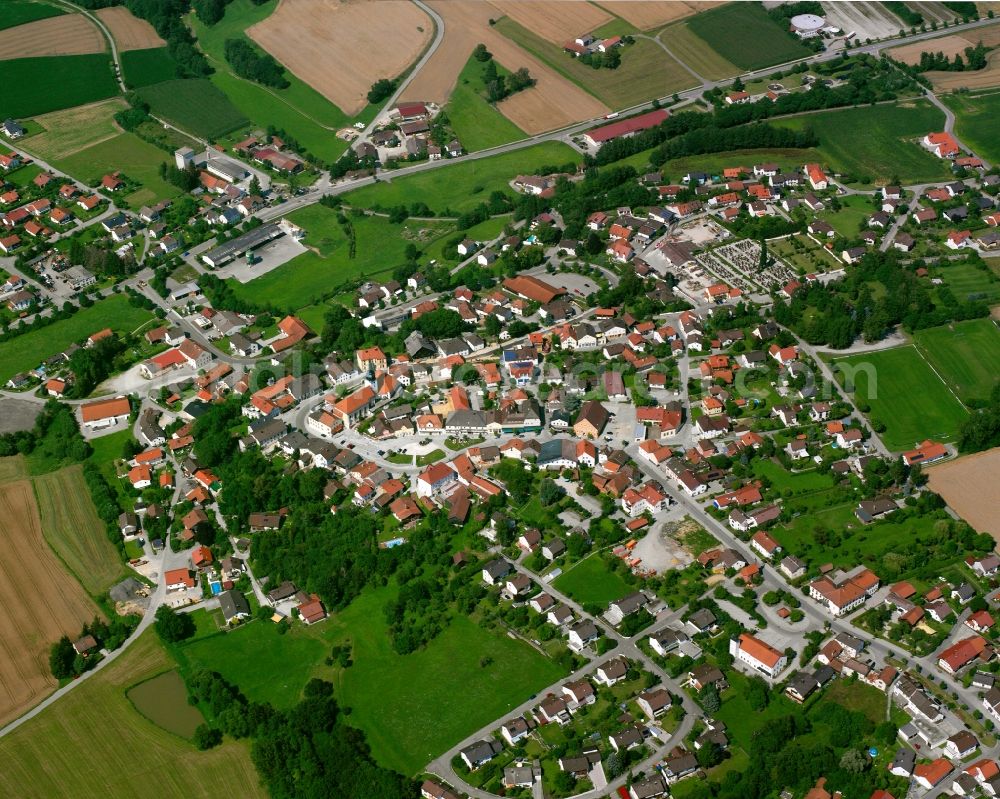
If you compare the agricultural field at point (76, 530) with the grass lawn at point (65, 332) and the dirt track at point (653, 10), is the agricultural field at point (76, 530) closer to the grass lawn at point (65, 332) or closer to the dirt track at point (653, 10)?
the grass lawn at point (65, 332)

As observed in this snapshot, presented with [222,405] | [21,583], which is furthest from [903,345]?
[21,583]

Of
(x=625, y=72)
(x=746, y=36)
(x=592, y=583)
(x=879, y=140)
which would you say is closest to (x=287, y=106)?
(x=625, y=72)

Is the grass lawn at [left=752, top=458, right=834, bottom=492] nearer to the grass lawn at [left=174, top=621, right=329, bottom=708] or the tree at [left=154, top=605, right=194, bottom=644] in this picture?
the grass lawn at [left=174, top=621, right=329, bottom=708]

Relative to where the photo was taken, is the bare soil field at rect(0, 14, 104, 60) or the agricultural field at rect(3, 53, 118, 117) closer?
the agricultural field at rect(3, 53, 118, 117)

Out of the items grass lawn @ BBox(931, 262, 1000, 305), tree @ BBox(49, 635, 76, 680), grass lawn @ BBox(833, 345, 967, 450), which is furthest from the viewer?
grass lawn @ BBox(931, 262, 1000, 305)

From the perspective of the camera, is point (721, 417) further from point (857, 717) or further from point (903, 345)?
point (857, 717)

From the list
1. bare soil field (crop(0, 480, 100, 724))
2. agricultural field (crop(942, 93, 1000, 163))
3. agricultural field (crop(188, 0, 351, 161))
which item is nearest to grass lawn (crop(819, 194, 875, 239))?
agricultural field (crop(942, 93, 1000, 163))

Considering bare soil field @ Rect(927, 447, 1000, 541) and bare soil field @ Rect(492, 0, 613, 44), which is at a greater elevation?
bare soil field @ Rect(492, 0, 613, 44)
